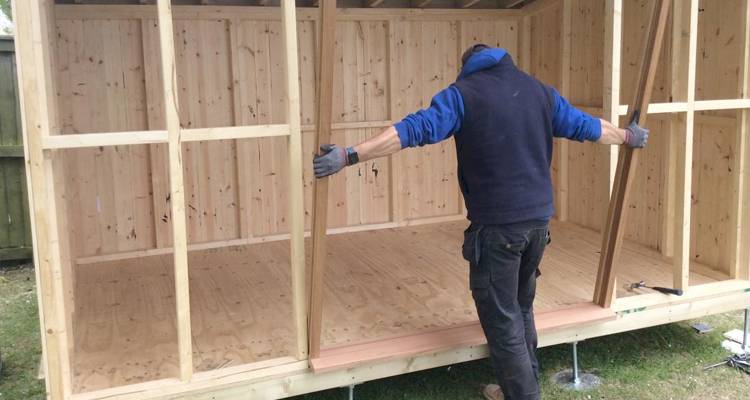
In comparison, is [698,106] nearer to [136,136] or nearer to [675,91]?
[675,91]

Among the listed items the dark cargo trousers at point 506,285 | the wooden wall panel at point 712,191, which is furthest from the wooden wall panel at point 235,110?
the dark cargo trousers at point 506,285

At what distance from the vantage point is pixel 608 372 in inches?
184

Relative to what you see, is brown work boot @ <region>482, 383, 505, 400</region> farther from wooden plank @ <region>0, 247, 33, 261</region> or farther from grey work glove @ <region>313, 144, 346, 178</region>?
wooden plank @ <region>0, 247, 33, 261</region>

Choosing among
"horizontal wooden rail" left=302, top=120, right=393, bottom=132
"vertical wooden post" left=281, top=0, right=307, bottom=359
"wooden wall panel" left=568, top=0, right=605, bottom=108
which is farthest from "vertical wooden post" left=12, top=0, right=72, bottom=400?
"wooden wall panel" left=568, top=0, right=605, bottom=108

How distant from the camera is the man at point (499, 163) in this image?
3.31 m

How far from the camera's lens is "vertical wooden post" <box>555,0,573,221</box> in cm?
678

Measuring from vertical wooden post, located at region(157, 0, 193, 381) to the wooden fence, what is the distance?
4.42 metres

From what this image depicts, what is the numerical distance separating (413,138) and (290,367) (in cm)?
145

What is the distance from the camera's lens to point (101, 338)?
4336 millimetres

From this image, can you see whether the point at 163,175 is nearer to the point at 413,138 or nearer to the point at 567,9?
the point at 413,138

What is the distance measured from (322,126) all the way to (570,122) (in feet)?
4.48

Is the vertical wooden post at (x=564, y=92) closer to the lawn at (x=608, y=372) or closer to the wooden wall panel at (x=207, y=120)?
the lawn at (x=608, y=372)

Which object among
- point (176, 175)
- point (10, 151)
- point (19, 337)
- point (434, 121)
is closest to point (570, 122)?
point (434, 121)

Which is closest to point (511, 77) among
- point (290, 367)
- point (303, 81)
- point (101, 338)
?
point (290, 367)
